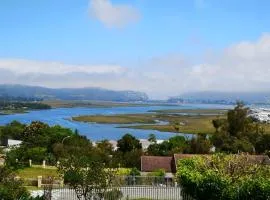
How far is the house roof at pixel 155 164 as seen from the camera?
51375 mm

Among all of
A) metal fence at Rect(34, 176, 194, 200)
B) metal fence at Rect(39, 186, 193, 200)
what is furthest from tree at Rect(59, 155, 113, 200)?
metal fence at Rect(39, 186, 193, 200)

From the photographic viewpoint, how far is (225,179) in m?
24.8

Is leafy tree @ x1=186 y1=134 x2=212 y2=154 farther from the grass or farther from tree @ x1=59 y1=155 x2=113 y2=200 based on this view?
tree @ x1=59 y1=155 x2=113 y2=200

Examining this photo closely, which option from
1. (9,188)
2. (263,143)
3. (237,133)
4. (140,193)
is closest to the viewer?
(9,188)

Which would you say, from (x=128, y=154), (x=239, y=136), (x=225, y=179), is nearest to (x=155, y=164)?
(x=128, y=154)

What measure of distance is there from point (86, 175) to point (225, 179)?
644 cm

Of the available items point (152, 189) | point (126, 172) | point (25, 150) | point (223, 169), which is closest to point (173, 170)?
point (126, 172)

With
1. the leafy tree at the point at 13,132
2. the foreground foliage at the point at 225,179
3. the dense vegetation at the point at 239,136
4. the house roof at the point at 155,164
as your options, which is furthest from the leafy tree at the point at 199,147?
the foreground foliage at the point at 225,179

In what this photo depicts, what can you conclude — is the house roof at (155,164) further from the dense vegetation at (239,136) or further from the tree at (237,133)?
the tree at (237,133)

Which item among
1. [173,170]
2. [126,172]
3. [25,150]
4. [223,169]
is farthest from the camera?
[25,150]

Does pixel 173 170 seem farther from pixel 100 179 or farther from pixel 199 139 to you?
pixel 100 179

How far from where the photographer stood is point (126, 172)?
157 feet

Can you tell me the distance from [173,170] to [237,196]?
1087 inches

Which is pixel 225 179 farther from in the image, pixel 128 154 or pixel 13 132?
pixel 13 132
